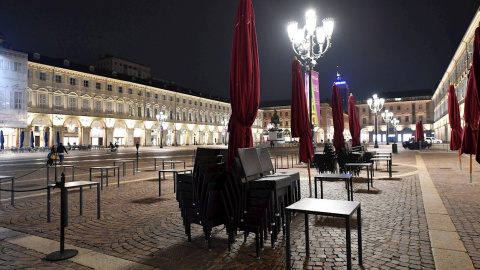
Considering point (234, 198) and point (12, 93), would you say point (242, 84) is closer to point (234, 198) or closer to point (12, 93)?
point (234, 198)

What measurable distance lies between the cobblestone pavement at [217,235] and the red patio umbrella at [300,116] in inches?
54.5

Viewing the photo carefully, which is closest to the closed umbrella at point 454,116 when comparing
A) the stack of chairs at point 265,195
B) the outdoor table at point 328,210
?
the stack of chairs at point 265,195

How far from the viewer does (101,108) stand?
54.3m

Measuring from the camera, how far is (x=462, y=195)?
286 inches

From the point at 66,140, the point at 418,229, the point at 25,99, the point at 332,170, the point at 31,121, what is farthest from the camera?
the point at 66,140

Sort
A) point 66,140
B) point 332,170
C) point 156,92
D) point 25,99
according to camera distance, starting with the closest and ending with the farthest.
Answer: point 332,170
point 25,99
point 66,140
point 156,92

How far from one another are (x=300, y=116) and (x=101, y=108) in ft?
176

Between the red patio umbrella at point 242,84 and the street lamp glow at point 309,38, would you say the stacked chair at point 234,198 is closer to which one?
A: the red patio umbrella at point 242,84

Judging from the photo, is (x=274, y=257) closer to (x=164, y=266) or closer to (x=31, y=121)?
(x=164, y=266)

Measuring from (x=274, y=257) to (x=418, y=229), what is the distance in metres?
2.56

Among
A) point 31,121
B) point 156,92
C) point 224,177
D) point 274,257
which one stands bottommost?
point 274,257

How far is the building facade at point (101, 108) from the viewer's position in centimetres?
4475

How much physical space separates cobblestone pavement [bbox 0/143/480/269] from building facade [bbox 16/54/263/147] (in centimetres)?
3174

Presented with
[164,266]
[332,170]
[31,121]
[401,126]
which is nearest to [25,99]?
[31,121]
